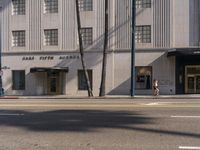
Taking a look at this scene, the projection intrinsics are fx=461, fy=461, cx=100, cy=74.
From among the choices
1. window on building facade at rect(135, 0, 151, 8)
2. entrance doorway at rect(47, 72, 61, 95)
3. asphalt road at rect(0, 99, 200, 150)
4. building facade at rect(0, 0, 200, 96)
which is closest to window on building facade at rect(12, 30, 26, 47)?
building facade at rect(0, 0, 200, 96)

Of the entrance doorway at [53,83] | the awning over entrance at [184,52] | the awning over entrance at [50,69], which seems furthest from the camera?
the entrance doorway at [53,83]

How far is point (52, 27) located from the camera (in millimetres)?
44000

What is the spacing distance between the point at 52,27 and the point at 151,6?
9.66m

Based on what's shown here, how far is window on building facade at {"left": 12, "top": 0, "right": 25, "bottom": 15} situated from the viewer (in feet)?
148

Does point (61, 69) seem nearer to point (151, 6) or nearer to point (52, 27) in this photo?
point (52, 27)

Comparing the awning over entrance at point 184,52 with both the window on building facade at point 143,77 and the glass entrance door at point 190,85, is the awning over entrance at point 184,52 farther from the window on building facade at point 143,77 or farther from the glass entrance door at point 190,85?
the window on building facade at point 143,77

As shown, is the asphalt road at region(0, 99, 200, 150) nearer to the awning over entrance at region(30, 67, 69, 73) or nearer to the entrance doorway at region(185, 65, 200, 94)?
the entrance doorway at region(185, 65, 200, 94)

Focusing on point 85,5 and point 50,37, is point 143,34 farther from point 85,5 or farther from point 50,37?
point 50,37

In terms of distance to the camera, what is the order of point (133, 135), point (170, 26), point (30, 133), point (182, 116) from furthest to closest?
point (170, 26)
point (182, 116)
point (30, 133)
point (133, 135)

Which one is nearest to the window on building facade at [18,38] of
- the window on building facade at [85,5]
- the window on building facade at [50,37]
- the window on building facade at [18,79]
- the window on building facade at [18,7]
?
the window on building facade at [18,7]

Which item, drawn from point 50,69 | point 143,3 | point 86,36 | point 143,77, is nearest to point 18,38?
point 50,69

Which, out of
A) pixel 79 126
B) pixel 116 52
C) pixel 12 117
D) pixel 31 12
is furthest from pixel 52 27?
pixel 79 126

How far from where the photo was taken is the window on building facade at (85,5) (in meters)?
→ 43.1

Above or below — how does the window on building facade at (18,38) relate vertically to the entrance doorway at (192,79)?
above
